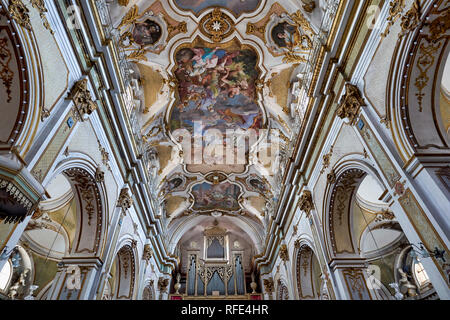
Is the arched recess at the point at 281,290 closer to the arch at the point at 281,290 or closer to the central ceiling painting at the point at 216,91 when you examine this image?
the arch at the point at 281,290

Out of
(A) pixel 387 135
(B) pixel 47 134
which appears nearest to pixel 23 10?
(B) pixel 47 134

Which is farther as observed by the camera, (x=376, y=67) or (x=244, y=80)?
(x=244, y=80)

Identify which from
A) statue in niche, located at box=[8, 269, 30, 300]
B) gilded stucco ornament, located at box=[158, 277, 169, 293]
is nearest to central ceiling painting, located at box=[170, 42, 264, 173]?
gilded stucco ornament, located at box=[158, 277, 169, 293]

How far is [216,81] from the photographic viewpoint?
37.3ft

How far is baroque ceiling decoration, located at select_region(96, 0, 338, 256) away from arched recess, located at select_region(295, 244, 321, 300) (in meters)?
3.08

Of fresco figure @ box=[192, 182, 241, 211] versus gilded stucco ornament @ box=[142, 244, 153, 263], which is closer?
gilded stucco ornament @ box=[142, 244, 153, 263]

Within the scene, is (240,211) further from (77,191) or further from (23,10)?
(23,10)

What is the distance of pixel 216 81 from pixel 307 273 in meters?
8.29

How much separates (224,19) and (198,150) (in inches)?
246

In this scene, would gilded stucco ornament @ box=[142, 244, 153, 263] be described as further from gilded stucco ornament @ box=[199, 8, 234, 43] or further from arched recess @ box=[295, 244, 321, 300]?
gilded stucco ornament @ box=[199, 8, 234, 43]

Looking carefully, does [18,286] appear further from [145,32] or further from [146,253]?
[145,32]

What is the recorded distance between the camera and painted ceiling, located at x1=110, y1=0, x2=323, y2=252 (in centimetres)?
928

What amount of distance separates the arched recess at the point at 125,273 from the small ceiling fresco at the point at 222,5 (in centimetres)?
875

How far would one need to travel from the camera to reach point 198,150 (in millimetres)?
14227
